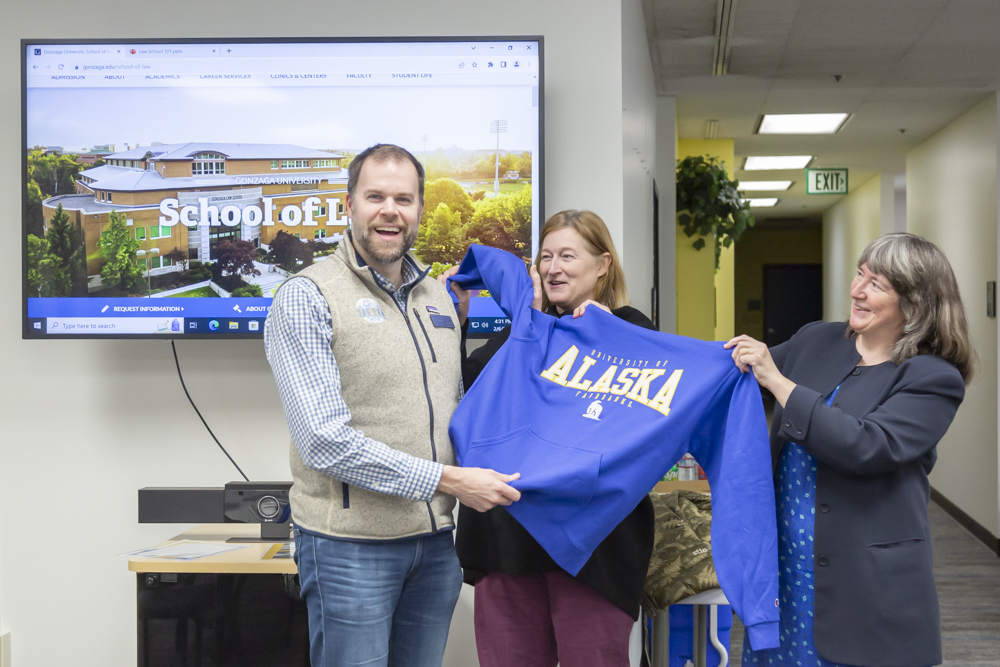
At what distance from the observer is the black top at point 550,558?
1585mm

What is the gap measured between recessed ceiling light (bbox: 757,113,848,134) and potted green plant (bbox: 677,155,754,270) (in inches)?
24.9

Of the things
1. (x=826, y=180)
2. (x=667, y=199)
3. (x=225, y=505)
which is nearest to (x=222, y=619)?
(x=225, y=505)

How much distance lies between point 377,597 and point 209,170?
1400mm

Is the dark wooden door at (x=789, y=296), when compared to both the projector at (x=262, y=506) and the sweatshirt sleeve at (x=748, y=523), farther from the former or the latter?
the sweatshirt sleeve at (x=748, y=523)

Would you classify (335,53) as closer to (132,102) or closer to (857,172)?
(132,102)

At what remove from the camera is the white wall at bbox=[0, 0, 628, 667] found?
8.01 feet

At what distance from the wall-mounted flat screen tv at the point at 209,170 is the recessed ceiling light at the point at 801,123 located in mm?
4411

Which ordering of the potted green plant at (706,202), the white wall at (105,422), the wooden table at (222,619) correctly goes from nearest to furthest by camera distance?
1. the wooden table at (222,619)
2. the white wall at (105,422)
3. the potted green plant at (706,202)

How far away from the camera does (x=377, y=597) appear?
143cm

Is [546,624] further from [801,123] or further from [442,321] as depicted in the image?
[801,123]

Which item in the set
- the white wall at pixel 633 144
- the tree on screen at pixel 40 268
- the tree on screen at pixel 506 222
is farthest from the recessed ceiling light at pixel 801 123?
the tree on screen at pixel 40 268

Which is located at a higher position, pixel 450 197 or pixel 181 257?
pixel 450 197

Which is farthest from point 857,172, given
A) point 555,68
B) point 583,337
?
point 583,337

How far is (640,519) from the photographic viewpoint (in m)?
1.66
